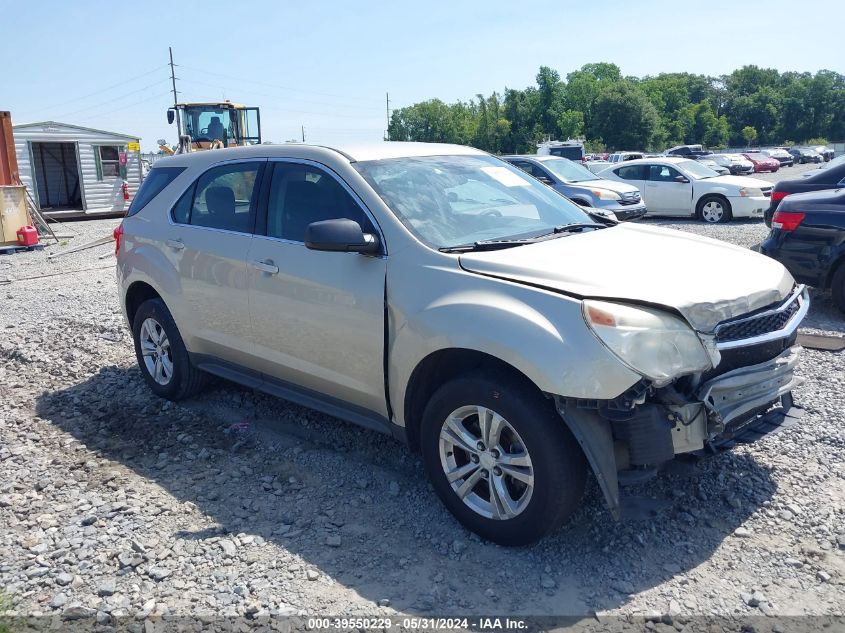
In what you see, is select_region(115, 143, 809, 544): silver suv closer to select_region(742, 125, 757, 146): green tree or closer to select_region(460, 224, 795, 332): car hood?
select_region(460, 224, 795, 332): car hood

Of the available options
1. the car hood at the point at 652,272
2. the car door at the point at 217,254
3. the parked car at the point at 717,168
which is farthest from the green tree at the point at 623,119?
the car hood at the point at 652,272

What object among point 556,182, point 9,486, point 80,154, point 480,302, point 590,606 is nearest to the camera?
point 590,606

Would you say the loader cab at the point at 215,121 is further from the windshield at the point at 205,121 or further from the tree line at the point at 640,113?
the tree line at the point at 640,113

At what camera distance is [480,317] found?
3371 millimetres

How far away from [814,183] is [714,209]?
729 centimetres

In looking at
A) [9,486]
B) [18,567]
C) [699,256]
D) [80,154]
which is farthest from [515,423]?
[80,154]

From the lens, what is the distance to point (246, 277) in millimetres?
4617

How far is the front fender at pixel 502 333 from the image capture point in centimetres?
305

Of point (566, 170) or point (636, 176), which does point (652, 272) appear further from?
point (636, 176)

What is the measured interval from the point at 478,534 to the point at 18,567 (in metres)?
2.24

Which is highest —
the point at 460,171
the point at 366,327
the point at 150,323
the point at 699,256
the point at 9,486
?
the point at 460,171

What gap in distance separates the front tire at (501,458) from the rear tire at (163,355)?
2.52m

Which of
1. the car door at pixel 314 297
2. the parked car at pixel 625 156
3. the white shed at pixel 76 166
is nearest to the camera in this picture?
the car door at pixel 314 297

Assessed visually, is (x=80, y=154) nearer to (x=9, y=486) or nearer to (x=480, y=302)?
(x=9, y=486)
